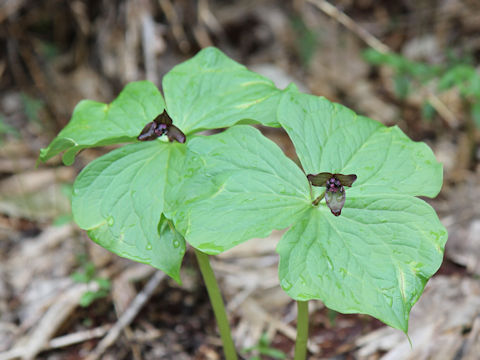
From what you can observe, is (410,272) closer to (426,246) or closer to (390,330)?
(426,246)

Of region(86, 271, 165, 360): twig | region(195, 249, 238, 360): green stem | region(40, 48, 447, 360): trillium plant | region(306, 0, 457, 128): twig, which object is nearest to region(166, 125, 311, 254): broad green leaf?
region(40, 48, 447, 360): trillium plant

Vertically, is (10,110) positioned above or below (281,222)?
below

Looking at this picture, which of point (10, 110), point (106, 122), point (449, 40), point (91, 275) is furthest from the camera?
point (449, 40)

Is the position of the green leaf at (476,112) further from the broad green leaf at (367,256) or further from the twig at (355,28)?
Answer: the broad green leaf at (367,256)

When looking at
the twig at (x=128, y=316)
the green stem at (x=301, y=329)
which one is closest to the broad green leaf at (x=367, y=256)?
the green stem at (x=301, y=329)

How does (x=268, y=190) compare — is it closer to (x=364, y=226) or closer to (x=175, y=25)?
(x=364, y=226)

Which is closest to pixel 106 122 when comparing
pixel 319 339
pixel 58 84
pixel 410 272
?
pixel 410 272
